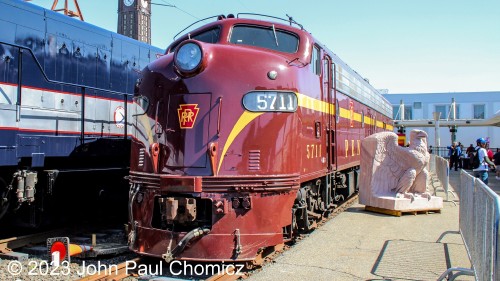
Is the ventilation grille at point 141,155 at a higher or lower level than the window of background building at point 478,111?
lower

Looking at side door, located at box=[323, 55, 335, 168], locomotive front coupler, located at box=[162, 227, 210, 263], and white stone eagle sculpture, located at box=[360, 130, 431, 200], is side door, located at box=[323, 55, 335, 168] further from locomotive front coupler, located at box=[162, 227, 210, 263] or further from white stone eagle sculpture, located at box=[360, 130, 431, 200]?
locomotive front coupler, located at box=[162, 227, 210, 263]

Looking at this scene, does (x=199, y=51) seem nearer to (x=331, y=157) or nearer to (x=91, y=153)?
(x=331, y=157)

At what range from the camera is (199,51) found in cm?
575

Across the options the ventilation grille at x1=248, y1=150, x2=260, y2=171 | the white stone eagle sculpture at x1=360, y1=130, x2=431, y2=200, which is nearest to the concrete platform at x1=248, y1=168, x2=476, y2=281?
the white stone eagle sculpture at x1=360, y1=130, x2=431, y2=200

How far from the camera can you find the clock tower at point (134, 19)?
36.8m

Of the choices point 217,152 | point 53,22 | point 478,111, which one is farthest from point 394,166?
point 478,111

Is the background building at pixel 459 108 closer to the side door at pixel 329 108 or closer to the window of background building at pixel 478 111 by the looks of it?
the window of background building at pixel 478 111

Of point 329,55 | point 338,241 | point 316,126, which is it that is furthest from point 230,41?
point 338,241

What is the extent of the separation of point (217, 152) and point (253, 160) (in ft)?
1.51

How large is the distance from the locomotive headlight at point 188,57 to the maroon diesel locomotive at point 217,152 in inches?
0.5

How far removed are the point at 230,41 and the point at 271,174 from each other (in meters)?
2.15

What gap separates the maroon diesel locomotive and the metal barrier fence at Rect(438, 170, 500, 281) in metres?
2.13

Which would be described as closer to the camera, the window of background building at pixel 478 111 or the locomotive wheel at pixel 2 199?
the locomotive wheel at pixel 2 199

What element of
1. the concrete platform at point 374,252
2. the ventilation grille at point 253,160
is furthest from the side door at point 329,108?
the ventilation grille at point 253,160
